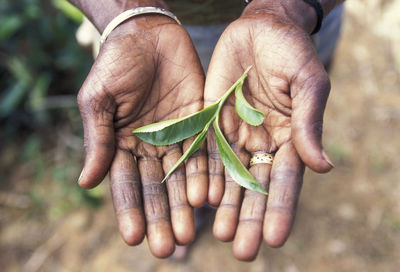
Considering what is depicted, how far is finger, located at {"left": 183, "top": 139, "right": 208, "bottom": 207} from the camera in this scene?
4.09ft

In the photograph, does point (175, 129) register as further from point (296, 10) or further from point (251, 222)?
point (296, 10)

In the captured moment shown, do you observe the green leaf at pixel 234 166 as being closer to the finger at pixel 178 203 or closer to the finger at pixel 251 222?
the finger at pixel 251 222

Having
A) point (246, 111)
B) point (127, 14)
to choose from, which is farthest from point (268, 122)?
point (127, 14)

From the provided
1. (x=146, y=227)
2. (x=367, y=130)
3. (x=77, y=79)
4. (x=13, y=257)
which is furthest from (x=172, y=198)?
(x=367, y=130)

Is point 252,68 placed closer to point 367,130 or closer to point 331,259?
point 331,259

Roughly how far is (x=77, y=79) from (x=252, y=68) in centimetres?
154

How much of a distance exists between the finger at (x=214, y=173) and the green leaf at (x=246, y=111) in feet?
0.42

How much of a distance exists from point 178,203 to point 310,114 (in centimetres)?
47

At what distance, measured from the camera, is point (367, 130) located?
263 centimetres

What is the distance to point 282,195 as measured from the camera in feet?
3.82

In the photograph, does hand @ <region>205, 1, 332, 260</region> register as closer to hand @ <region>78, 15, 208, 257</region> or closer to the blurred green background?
hand @ <region>78, 15, 208, 257</region>

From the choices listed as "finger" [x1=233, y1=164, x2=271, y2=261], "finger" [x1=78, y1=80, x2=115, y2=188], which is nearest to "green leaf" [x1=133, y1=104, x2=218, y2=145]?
"finger" [x1=78, y1=80, x2=115, y2=188]

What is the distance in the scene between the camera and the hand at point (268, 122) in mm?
1147

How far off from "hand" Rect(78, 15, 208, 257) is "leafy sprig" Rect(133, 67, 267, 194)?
0.17 feet
